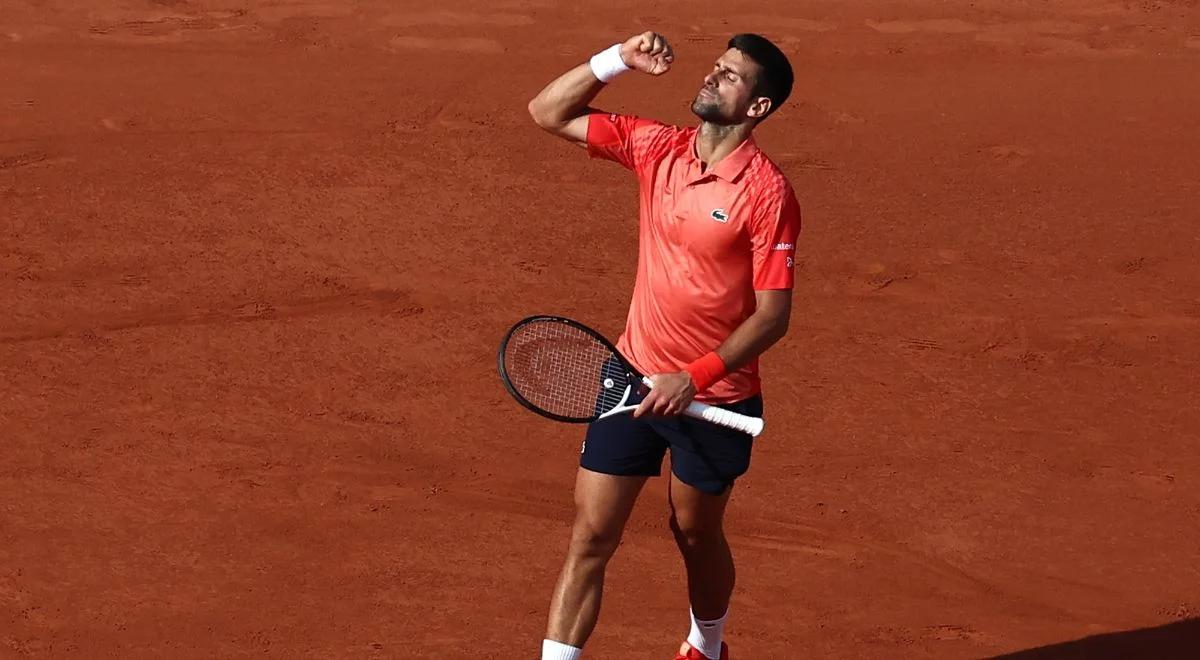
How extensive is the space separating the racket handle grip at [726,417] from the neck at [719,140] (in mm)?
835

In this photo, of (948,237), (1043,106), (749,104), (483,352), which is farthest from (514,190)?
(749,104)

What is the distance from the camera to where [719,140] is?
20.1ft

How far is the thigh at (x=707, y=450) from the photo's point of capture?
6273 mm

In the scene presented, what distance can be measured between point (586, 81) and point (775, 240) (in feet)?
3.06

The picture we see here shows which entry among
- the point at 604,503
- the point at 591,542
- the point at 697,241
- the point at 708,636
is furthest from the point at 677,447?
the point at 708,636

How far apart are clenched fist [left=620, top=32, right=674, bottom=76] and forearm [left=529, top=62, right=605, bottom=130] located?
187 mm

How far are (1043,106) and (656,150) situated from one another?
6.46 metres

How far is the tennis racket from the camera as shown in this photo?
Answer: 6328mm

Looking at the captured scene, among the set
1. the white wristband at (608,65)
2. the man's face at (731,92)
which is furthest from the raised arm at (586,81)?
the man's face at (731,92)

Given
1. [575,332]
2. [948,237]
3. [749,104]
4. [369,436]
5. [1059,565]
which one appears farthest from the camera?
[948,237]

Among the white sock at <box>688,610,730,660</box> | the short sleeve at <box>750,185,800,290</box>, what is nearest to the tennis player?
the short sleeve at <box>750,185,800,290</box>

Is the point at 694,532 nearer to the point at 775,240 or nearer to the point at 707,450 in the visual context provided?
the point at 707,450

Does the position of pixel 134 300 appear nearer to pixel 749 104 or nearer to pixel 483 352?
pixel 483 352

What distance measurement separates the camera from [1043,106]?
12023mm
